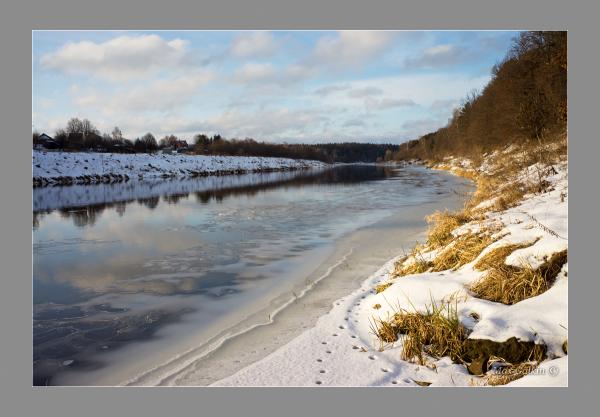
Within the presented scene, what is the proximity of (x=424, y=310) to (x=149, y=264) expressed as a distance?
20.4 feet

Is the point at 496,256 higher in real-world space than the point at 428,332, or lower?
higher

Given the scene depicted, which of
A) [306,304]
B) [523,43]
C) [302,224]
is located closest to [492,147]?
[523,43]

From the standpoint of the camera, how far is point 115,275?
8570 millimetres

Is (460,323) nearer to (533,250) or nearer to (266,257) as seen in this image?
(533,250)

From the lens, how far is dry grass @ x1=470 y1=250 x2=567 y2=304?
16.2ft

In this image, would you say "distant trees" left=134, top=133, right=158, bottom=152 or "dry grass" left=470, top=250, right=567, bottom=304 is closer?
"dry grass" left=470, top=250, right=567, bottom=304

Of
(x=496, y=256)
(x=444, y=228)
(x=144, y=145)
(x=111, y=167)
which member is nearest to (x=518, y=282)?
(x=496, y=256)

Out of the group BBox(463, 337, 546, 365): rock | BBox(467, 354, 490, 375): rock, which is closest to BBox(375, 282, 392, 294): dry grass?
BBox(463, 337, 546, 365): rock

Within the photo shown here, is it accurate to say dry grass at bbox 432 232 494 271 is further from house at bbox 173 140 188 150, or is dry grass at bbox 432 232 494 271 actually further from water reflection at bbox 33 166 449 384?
house at bbox 173 140 188 150

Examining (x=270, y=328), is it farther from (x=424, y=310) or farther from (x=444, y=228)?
(x=444, y=228)

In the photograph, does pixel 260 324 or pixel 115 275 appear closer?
pixel 260 324

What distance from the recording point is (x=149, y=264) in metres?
9.41

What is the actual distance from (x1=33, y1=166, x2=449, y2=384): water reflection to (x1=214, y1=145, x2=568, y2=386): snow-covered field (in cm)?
184

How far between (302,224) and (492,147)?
99.1ft
